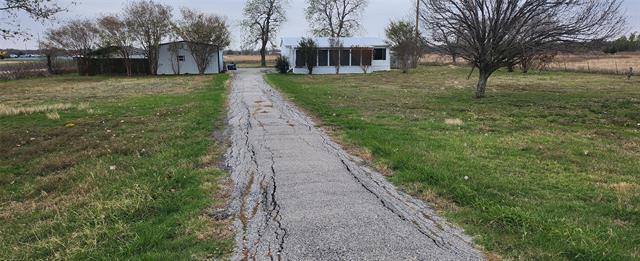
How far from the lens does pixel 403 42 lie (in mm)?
42219

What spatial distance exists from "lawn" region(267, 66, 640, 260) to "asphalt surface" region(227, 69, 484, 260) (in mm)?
331

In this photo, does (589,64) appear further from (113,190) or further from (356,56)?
(113,190)

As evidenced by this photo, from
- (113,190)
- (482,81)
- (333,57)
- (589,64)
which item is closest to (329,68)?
(333,57)

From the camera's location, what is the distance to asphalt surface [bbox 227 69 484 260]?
3.77 metres

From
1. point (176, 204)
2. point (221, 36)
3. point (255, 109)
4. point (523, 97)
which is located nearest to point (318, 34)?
point (221, 36)

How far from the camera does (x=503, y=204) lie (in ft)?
15.9

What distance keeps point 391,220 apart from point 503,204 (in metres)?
1.34

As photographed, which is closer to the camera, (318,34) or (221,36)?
(221,36)

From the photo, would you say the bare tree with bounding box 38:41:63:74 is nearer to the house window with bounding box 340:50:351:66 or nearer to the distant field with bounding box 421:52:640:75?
the house window with bounding box 340:50:351:66

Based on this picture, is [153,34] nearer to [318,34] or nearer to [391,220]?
[318,34]

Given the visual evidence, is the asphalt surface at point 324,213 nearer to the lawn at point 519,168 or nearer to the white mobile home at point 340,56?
the lawn at point 519,168

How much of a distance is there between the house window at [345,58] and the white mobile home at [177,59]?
1146 centimetres

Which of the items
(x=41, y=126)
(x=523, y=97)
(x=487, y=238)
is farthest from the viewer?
(x=523, y=97)

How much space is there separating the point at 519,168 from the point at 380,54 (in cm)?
3817
